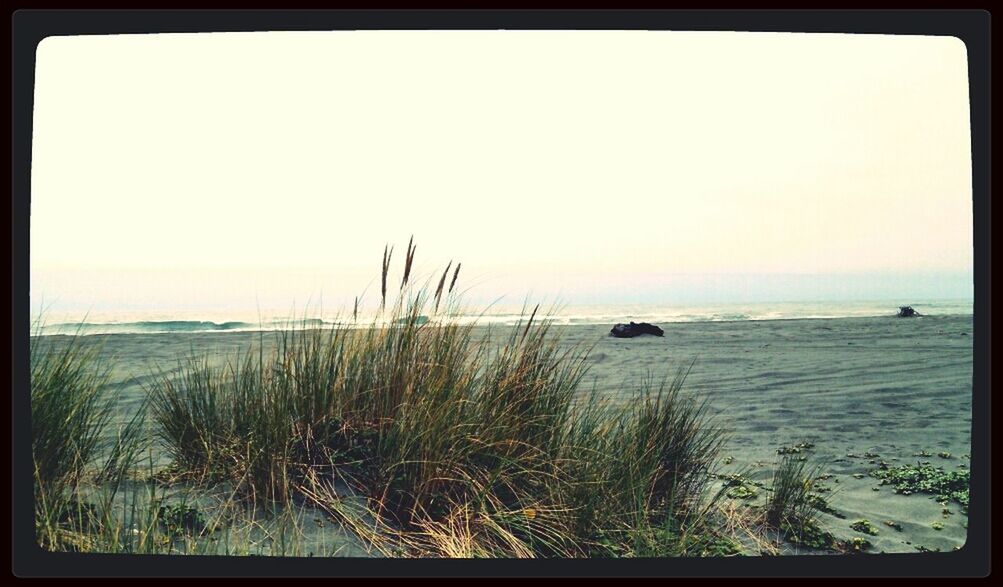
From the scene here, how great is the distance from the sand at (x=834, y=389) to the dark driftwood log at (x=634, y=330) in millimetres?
27

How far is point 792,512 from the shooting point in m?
2.26

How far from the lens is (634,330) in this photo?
A: 2234mm

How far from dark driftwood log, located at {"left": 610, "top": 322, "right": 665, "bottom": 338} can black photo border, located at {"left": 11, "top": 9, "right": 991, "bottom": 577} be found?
2.19 feet

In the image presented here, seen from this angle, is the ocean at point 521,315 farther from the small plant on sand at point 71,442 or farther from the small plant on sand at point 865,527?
the small plant on sand at point 865,527

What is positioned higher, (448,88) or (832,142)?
(448,88)

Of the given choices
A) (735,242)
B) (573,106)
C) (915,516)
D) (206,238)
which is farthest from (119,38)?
(915,516)

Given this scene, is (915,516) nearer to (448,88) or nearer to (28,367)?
(448,88)

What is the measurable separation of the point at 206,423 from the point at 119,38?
1.20m

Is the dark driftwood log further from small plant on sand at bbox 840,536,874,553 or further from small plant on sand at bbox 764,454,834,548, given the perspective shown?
small plant on sand at bbox 840,536,874,553

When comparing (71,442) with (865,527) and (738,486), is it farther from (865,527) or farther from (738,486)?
(865,527)

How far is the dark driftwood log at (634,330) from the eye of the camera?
2.18 metres
